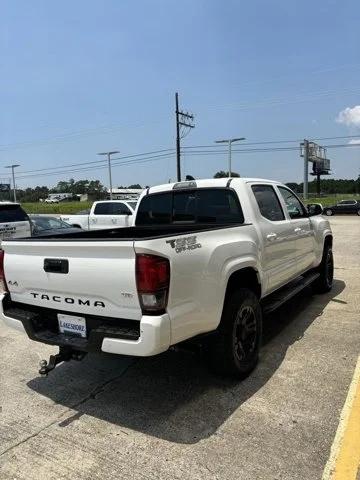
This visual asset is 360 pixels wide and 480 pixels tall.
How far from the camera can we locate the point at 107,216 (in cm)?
1884

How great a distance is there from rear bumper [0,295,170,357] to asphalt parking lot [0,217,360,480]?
0.61 m

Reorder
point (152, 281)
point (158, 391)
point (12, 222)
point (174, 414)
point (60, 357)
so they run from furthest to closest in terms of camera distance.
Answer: point (12, 222) → point (158, 391) → point (60, 357) → point (174, 414) → point (152, 281)

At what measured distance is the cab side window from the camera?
623cm

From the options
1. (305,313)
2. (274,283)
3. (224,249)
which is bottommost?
(305,313)

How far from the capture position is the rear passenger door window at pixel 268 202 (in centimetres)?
527

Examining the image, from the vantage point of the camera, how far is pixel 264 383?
4.29 m

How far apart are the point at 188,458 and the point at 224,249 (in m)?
1.66

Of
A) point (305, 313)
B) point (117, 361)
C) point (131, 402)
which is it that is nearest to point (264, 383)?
point (131, 402)

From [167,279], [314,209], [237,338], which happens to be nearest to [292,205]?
[314,209]

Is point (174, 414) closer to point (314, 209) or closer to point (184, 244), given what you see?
point (184, 244)

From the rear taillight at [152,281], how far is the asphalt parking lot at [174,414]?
3.25ft

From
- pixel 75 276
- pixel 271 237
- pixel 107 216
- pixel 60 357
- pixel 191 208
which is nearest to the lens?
pixel 75 276

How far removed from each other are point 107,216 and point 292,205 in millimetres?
13147

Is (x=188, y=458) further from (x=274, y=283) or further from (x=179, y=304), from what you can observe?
(x=274, y=283)
